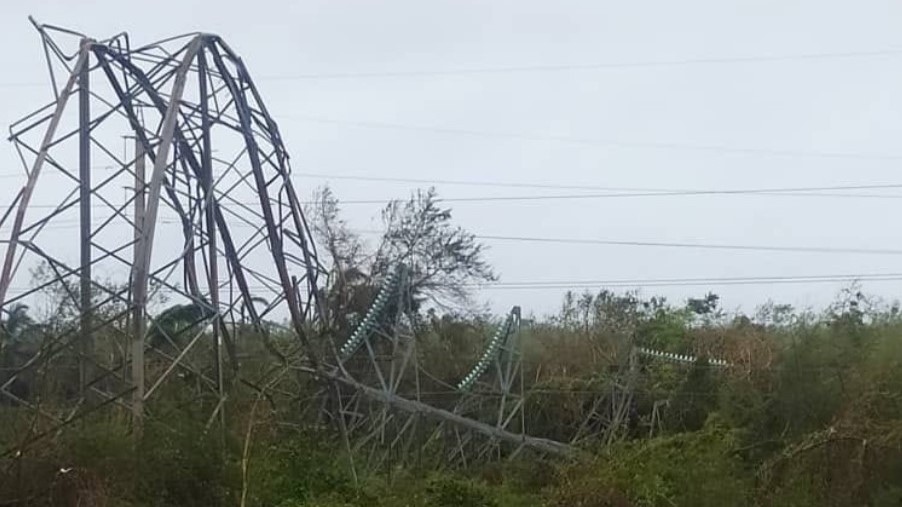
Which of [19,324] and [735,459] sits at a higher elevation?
[19,324]

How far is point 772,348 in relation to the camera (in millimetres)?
23562

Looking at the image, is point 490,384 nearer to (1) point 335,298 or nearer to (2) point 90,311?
(1) point 335,298

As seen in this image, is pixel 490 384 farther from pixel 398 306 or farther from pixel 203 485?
pixel 203 485

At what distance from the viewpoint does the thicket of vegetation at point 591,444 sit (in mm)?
15039

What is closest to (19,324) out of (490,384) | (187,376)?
(187,376)

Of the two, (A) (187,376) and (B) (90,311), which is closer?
(B) (90,311)

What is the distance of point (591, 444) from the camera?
75.0 feet

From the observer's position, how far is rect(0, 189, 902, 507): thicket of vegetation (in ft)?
49.3

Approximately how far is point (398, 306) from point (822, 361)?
23.7 ft

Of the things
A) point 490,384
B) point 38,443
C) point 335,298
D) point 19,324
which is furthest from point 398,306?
point 38,443

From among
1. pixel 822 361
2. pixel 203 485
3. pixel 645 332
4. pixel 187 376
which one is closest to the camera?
pixel 203 485

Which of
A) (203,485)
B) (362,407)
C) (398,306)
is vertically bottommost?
(203,485)

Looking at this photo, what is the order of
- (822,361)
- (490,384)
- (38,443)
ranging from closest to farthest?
(38,443) → (822,361) → (490,384)

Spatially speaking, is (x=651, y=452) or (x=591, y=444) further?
(x=591, y=444)
